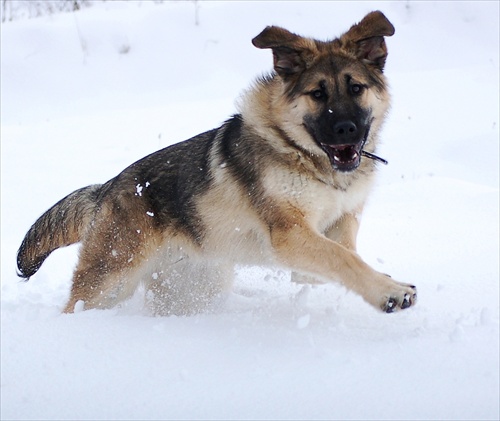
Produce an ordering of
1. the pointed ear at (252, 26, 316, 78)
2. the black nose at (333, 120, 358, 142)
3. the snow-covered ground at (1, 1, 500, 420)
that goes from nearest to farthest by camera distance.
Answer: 1. the snow-covered ground at (1, 1, 500, 420)
2. the black nose at (333, 120, 358, 142)
3. the pointed ear at (252, 26, 316, 78)

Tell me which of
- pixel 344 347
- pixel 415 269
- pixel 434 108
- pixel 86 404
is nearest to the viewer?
pixel 86 404

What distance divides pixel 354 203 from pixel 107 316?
1527 millimetres

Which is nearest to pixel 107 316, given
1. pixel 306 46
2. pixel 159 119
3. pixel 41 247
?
pixel 41 247

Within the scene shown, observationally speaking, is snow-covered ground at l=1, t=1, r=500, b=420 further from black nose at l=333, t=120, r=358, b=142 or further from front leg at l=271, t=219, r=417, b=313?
black nose at l=333, t=120, r=358, b=142

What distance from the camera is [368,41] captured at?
4.19 m

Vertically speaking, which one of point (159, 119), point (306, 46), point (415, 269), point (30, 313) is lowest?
point (159, 119)

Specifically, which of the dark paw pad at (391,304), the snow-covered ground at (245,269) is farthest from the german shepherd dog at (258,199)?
the snow-covered ground at (245,269)

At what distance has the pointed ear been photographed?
4086mm

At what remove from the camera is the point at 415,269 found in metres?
5.13

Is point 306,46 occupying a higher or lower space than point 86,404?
higher

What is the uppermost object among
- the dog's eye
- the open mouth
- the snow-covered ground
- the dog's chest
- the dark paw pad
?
the dog's eye

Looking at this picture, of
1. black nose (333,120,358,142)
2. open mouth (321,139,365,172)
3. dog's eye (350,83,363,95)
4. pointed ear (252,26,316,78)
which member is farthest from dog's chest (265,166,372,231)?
pointed ear (252,26,316,78)

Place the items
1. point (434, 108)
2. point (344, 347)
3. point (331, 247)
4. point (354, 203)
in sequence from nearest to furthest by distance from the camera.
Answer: point (344, 347), point (331, 247), point (354, 203), point (434, 108)

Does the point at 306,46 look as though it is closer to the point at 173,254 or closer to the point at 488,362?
the point at 173,254
